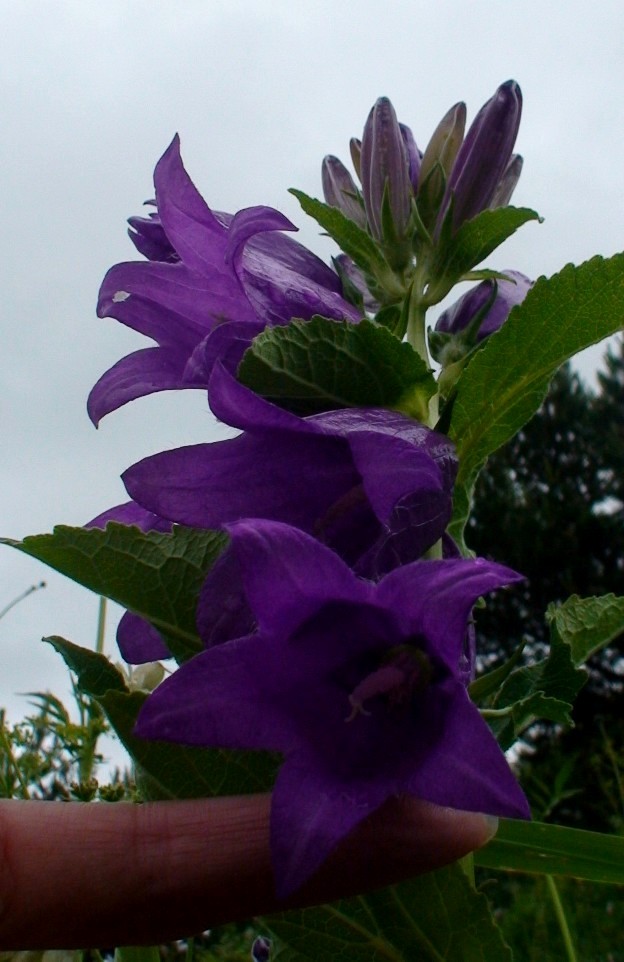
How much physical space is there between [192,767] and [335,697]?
193 millimetres

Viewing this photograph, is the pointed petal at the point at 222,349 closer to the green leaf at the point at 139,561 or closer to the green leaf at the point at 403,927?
the green leaf at the point at 139,561

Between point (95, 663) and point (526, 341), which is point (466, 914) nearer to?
point (95, 663)

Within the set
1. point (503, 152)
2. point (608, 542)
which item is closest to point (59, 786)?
point (503, 152)

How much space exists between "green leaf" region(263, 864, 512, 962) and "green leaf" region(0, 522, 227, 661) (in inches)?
14.0

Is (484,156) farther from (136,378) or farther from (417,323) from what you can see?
(136,378)

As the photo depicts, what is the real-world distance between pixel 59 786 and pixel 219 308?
102cm

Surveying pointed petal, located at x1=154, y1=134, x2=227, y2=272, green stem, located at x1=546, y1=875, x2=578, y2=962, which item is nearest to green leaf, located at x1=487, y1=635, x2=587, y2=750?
green stem, located at x1=546, y1=875, x2=578, y2=962

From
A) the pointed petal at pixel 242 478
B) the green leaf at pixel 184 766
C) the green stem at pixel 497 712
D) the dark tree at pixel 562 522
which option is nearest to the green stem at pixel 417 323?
the pointed petal at pixel 242 478

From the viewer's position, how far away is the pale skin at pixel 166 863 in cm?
94

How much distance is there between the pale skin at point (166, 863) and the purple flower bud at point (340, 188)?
91cm

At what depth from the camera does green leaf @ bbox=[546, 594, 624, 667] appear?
1290mm

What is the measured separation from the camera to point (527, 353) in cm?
119

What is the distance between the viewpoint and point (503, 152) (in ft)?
4.47

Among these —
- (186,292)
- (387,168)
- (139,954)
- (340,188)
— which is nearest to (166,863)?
(139,954)
